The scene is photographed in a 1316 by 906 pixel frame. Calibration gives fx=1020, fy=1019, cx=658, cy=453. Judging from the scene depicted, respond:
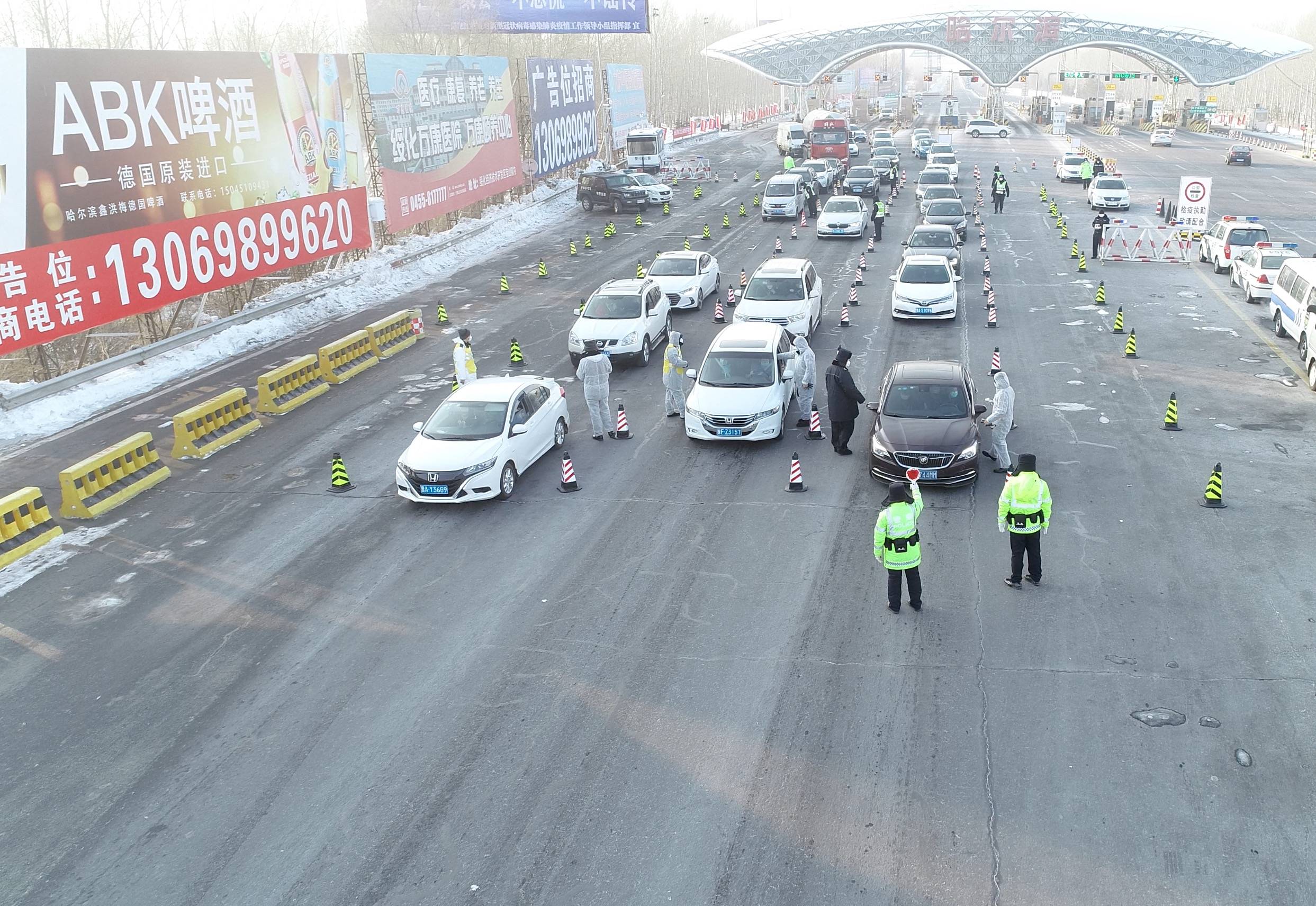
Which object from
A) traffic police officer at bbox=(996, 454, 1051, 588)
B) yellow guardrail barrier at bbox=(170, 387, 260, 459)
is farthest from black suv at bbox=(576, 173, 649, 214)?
traffic police officer at bbox=(996, 454, 1051, 588)

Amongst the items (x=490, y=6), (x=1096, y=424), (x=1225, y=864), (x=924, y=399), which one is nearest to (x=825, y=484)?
(x=924, y=399)

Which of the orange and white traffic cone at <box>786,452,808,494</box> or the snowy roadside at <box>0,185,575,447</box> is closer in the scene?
the orange and white traffic cone at <box>786,452,808,494</box>

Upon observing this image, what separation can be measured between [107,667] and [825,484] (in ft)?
32.1

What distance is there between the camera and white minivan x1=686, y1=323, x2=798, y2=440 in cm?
1692

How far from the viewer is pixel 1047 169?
2507 inches

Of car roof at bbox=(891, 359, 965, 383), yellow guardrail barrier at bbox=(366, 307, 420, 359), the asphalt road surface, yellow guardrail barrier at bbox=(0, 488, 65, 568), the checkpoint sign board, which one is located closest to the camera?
the asphalt road surface

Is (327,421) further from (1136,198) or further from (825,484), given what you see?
(1136,198)

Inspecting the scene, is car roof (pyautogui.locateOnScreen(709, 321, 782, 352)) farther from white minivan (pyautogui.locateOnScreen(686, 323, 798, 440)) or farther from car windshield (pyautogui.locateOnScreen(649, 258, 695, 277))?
car windshield (pyautogui.locateOnScreen(649, 258, 695, 277))

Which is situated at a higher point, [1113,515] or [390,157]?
[390,157]

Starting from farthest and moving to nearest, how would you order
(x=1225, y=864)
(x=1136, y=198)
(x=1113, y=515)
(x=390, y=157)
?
(x=1136, y=198) < (x=390, y=157) < (x=1113, y=515) < (x=1225, y=864)

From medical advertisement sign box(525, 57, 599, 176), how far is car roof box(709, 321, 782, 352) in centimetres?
3392

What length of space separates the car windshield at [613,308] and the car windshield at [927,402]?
323 inches

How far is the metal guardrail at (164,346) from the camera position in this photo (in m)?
20.2

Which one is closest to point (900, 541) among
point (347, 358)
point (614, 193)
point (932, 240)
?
point (347, 358)
